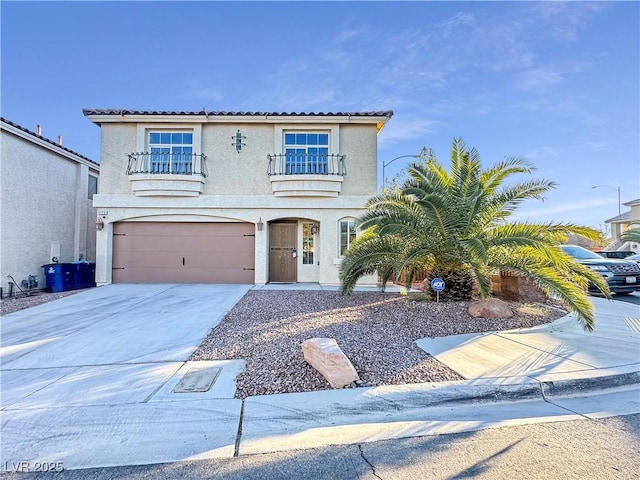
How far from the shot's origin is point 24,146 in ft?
38.9

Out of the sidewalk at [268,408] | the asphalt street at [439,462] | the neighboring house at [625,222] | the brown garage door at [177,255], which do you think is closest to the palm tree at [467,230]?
the sidewalk at [268,408]

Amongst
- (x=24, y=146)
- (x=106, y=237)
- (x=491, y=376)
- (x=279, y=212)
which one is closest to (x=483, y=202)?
(x=491, y=376)

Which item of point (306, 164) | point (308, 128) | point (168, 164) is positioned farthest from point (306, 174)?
point (168, 164)

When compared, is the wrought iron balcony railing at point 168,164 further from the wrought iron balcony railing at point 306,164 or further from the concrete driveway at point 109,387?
the concrete driveway at point 109,387

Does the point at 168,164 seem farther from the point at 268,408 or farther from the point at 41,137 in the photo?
the point at 268,408

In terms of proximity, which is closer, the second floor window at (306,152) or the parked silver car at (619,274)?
the parked silver car at (619,274)

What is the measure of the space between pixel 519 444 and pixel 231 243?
11.7 m

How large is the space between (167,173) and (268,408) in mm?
11482

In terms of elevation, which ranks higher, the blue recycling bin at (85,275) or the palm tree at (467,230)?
the palm tree at (467,230)

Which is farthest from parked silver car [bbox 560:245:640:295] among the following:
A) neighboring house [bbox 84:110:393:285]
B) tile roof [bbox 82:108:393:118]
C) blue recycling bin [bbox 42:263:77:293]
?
blue recycling bin [bbox 42:263:77:293]

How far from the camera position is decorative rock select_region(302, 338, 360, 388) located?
160 inches

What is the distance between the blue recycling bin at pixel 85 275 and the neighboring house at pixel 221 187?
0.90 meters

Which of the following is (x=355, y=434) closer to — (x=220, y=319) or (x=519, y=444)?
(x=519, y=444)

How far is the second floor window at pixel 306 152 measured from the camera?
12.9 metres
